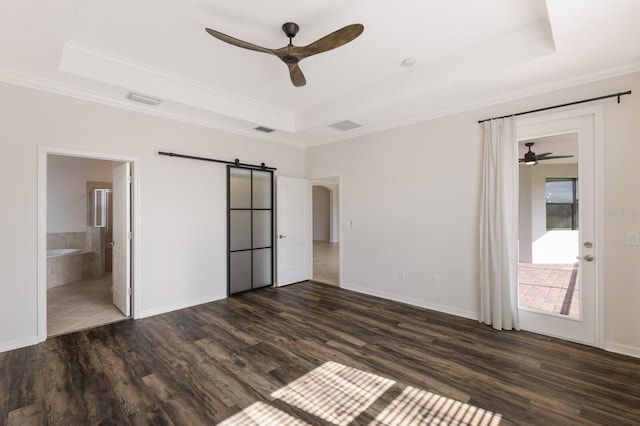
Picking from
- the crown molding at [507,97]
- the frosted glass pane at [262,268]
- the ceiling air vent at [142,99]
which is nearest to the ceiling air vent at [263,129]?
the crown molding at [507,97]

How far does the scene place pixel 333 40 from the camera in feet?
7.67

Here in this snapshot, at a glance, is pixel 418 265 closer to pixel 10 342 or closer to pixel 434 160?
pixel 434 160

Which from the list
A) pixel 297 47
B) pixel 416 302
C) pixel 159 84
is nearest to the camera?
pixel 297 47

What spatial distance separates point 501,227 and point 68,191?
8107 millimetres

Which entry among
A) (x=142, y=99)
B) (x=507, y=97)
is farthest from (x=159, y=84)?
(x=507, y=97)

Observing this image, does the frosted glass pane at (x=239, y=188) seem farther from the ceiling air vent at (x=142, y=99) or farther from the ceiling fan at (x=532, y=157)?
the ceiling fan at (x=532, y=157)

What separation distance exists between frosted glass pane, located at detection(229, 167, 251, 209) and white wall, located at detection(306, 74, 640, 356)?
4.86ft

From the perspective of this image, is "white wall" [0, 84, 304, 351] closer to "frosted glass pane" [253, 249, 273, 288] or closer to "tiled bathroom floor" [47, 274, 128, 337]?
"tiled bathroom floor" [47, 274, 128, 337]

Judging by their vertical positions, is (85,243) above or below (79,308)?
above

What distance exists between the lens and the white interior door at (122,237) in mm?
3916

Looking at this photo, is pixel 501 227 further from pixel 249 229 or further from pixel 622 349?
pixel 249 229

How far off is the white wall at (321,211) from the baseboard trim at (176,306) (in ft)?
28.1

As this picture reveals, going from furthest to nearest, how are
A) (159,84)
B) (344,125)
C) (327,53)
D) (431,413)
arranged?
(344,125) < (159,84) < (327,53) < (431,413)

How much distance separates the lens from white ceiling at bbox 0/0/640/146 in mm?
2391
